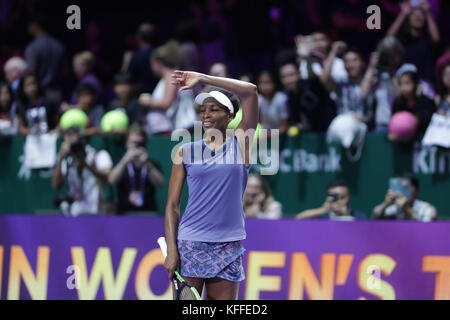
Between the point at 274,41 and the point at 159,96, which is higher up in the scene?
the point at 274,41

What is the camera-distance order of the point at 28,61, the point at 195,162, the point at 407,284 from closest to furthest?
the point at 195,162, the point at 407,284, the point at 28,61

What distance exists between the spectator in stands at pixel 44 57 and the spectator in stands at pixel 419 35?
13.2 feet

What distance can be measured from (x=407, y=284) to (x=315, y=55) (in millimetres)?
3498

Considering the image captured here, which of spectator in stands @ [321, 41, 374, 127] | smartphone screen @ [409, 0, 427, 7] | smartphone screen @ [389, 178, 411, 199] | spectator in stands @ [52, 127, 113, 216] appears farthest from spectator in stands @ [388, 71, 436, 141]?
spectator in stands @ [52, 127, 113, 216]

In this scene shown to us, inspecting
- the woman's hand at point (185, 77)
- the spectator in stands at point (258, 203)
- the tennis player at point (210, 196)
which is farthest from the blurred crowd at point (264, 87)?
the woman's hand at point (185, 77)

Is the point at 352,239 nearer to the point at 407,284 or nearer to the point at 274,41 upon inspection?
the point at 407,284

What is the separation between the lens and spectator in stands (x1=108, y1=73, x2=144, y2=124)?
1015cm

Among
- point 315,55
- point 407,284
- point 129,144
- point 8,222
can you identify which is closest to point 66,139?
point 129,144

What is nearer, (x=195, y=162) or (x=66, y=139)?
(x=195, y=162)

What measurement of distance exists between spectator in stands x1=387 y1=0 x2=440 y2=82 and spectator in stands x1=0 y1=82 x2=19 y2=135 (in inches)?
169

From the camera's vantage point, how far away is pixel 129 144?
9.59 m
